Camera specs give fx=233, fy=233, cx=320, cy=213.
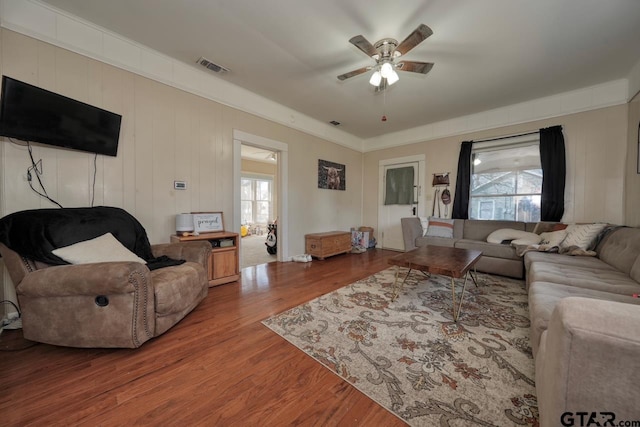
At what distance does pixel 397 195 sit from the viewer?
5.30 meters

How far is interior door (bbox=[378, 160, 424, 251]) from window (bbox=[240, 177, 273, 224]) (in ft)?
14.2

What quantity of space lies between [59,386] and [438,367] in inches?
88.3

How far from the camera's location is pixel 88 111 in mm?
2205

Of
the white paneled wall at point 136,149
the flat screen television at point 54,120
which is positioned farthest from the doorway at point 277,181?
the flat screen television at point 54,120

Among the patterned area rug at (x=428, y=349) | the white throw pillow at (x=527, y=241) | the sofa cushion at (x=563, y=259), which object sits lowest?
the patterned area rug at (x=428, y=349)

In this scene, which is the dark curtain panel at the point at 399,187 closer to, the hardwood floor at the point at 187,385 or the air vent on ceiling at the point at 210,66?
the air vent on ceiling at the point at 210,66

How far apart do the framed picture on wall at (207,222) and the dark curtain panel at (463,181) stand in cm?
415

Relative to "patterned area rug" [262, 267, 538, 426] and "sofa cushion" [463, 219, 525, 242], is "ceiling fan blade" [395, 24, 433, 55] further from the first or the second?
"sofa cushion" [463, 219, 525, 242]

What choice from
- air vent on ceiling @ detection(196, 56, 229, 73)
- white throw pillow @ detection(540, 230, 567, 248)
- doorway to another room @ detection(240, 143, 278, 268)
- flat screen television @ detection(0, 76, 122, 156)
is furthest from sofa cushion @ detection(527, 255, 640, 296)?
doorway to another room @ detection(240, 143, 278, 268)

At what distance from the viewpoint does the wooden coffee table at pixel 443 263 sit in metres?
2.06

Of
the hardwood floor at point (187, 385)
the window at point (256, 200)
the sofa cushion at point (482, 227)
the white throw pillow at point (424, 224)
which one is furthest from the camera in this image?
the window at point (256, 200)

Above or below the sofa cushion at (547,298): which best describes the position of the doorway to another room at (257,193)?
above

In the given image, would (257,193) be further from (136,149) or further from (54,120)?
(54,120)

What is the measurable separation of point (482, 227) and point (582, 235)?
1238mm
